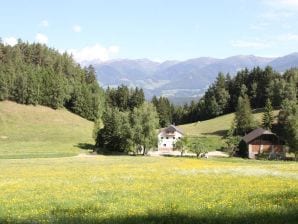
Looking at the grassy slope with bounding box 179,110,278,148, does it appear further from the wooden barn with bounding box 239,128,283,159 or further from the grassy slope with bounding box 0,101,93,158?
the grassy slope with bounding box 0,101,93,158

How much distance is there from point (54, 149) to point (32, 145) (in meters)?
9.90

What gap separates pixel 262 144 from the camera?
118 meters

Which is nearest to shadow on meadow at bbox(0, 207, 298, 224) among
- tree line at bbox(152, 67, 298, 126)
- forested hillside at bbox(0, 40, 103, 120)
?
forested hillside at bbox(0, 40, 103, 120)

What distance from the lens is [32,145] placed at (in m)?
118

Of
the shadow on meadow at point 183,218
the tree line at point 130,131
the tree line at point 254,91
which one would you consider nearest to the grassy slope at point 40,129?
the tree line at point 130,131

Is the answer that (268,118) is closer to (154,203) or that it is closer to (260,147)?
(260,147)

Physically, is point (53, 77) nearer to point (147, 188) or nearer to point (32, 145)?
point (32, 145)

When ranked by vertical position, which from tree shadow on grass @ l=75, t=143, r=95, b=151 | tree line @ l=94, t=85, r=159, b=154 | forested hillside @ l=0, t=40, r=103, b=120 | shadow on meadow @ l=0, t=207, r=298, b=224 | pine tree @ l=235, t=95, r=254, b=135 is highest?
forested hillside @ l=0, t=40, r=103, b=120

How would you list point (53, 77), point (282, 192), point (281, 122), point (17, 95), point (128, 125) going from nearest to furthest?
1. point (282, 192)
2. point (128, 125)
3. point (281, 122)
4. point (17, 95)
5. point (53, 77)

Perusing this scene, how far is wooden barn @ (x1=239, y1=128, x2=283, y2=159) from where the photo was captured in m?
117

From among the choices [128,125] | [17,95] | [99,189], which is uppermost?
[17,95]

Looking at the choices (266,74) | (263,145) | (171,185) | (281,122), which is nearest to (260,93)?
(266,74)

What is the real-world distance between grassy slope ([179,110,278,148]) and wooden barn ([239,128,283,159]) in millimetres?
18404

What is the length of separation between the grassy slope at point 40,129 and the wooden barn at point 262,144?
40363 millimetres
